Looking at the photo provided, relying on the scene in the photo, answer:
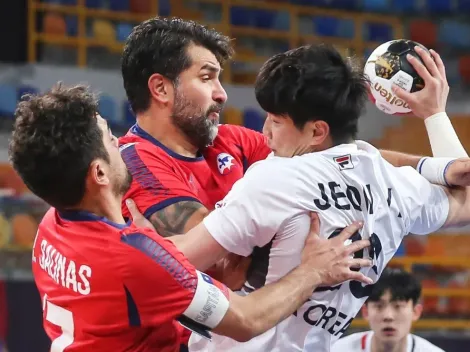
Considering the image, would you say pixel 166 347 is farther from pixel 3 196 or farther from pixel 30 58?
pixel 30 58

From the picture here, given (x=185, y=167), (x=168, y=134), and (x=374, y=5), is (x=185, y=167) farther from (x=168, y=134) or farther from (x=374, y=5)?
(x=374, y=5)

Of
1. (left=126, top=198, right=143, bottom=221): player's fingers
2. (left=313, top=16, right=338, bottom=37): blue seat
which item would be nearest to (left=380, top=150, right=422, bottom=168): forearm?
(left=126, top=198, right=143, bottom=221): player's fingers

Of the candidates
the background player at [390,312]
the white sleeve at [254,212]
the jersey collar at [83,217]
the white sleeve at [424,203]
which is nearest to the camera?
the white sleeve at [254,212]

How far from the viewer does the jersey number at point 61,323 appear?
2.86 metres

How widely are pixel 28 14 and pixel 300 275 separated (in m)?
9.50

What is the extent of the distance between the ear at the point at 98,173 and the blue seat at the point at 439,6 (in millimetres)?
12491

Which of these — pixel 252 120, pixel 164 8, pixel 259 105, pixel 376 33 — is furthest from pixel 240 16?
pixel 259 105

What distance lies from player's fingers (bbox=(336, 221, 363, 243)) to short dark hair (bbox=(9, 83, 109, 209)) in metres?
0.80

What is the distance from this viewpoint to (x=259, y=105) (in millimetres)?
3857

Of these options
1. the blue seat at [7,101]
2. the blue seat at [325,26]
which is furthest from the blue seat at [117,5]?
the blue seat at [325,26]

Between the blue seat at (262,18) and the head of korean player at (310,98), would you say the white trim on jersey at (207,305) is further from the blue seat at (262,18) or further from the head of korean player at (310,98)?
the blue seat at (262,18)

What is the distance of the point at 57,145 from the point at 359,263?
1.03 meters

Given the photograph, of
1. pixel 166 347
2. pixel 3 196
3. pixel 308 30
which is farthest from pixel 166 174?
pixel 308 30

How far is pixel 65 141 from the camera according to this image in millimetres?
2805
